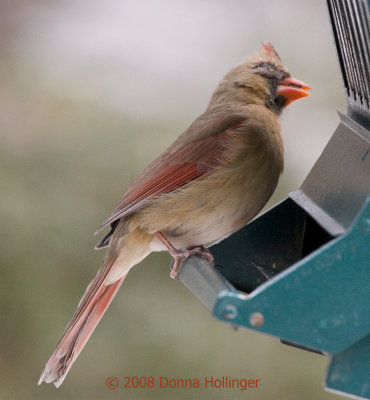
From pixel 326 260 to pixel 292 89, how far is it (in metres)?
1.74

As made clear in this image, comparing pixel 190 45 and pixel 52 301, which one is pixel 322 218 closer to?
pixel 52 301

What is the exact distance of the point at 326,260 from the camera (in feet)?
8.61

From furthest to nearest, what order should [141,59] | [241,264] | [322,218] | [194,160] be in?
1. [141,59]
2. [194,160]
3. [241,264]
4. [322,218]

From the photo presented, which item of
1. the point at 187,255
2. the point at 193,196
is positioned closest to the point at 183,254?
the point at 187,255

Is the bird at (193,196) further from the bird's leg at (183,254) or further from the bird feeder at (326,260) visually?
the bird feeder at (326,260)

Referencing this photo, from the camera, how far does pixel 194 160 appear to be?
3.94 meters

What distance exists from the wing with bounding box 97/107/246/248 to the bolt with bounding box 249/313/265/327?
1.37m

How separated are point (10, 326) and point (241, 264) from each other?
4.30 feet

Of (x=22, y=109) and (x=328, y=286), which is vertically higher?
(x=328, y=286)

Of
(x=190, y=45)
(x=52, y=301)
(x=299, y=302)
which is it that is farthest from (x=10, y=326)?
(x=190, y=45)

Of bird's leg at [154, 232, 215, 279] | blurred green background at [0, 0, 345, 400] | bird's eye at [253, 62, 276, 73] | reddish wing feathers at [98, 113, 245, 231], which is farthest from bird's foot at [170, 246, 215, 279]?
bird's eye at [253, 62, 276, 73]

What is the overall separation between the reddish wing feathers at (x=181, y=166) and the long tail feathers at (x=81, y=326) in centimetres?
33

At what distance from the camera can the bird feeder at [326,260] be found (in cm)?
258

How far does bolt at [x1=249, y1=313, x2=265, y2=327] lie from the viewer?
2555 mm
